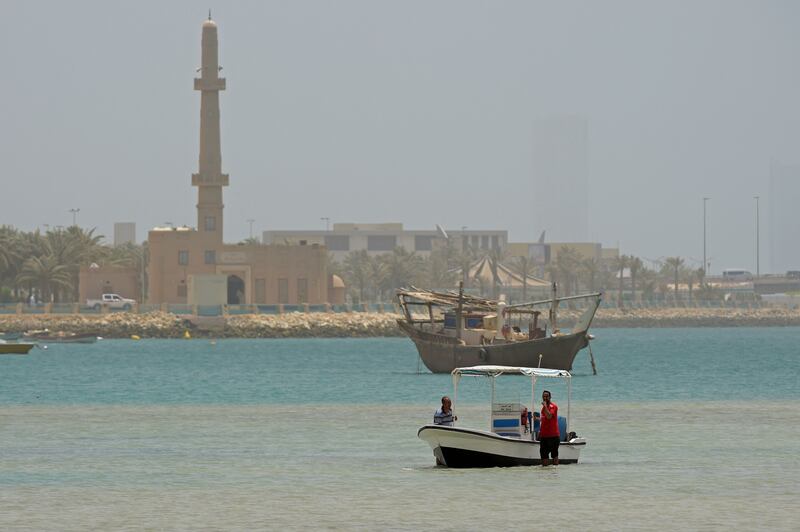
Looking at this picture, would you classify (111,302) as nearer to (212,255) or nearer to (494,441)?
(212,255)

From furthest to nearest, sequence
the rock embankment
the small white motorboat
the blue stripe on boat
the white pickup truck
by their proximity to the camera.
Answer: the white pickup truck < the rock embankment < the blue stripe on boat < the small white motorboat

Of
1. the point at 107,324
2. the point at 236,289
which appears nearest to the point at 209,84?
the point at 236,289

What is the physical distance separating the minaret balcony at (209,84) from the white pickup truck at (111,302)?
23.1 m

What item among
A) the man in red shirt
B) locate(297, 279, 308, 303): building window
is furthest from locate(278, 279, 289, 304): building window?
the man in red shirt

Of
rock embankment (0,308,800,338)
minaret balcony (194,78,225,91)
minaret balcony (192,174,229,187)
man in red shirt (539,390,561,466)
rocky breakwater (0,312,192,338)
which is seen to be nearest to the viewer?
man in red shirt (539,390,561,466)

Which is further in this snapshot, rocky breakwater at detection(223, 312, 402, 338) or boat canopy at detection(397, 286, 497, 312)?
rocky breakwater at detection(223, 312, 402, 338)

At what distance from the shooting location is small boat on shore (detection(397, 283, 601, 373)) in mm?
79062

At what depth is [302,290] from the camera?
15588cm

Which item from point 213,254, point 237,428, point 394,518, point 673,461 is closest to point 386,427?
point 237,428

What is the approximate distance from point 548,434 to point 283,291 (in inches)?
4808

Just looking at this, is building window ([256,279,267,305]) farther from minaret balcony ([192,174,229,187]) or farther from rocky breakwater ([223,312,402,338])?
minaret balcony ([192,174,229,187])

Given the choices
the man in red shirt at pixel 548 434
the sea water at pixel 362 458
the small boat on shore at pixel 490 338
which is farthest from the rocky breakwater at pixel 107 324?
the man in red shirt at pixel 548 434

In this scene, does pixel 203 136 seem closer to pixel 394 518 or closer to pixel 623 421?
pixel 623 421

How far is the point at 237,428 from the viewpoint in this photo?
1907 inches
